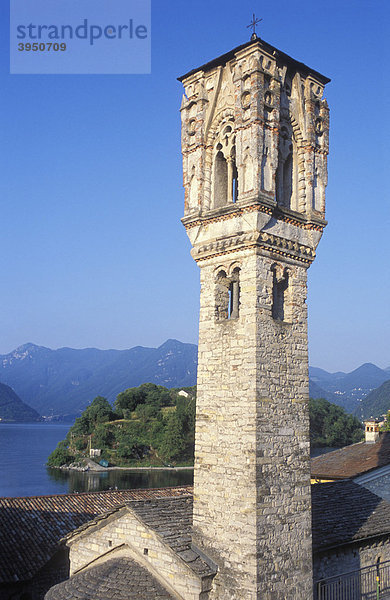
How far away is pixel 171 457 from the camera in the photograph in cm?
7512

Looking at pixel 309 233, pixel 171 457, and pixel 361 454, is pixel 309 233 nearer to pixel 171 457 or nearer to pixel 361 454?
pixel 361 454

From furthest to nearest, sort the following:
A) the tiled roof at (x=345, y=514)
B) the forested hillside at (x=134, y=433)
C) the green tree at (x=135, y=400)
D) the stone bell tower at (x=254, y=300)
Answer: the green tree at (x=135, y=400)
the forested hillside at (x=134, y=433)
the tiled roof at (x=345, y=514)
the stone bell tower at (x=254, y=300)

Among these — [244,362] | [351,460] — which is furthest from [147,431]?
[244,362]

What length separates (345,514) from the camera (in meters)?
15.4

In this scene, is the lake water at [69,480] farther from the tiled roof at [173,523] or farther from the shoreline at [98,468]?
the tiled roof at [173,523]

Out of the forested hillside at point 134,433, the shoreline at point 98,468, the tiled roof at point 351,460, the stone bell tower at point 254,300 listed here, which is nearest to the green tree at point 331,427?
the forested hillside at point 134,433

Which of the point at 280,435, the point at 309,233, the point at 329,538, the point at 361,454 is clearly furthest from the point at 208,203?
the point at 361,454

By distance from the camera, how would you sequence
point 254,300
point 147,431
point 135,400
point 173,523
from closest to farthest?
1. point 254,300
2. point 173,523
3. point 147,431
4. point 135,400

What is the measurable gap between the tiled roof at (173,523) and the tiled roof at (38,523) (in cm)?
334

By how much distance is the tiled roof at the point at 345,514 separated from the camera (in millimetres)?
13570

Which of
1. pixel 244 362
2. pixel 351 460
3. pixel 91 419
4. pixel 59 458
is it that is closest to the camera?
pixel 244 362

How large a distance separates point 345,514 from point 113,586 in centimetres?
711

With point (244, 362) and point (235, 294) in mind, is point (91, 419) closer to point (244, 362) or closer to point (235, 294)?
point (235, 294)

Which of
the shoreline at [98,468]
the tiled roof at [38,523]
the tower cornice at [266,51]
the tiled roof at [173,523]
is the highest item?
the tower cornice at [266,51]
